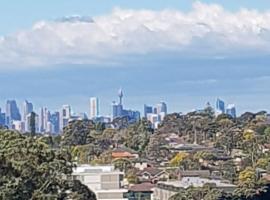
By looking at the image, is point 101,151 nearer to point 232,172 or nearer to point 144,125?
point 144,125

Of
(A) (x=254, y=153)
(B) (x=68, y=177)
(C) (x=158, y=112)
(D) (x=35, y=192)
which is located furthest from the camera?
Answer: (C) (x=158, y=112)

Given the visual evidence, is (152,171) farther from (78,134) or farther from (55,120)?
(55,120)

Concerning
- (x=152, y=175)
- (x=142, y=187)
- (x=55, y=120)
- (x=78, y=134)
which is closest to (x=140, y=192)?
(x=142, y=187)

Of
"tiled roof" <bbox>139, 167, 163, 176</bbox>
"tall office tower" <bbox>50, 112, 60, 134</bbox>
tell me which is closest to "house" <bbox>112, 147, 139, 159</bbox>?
"tiled roof" <bbox>139, 167, 163, 176</bbox>

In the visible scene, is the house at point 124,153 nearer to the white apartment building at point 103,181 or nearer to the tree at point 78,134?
the tree at point 78,134

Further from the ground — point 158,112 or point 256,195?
point 158,112

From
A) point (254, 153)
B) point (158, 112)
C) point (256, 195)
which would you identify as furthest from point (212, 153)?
point (158, 112)
